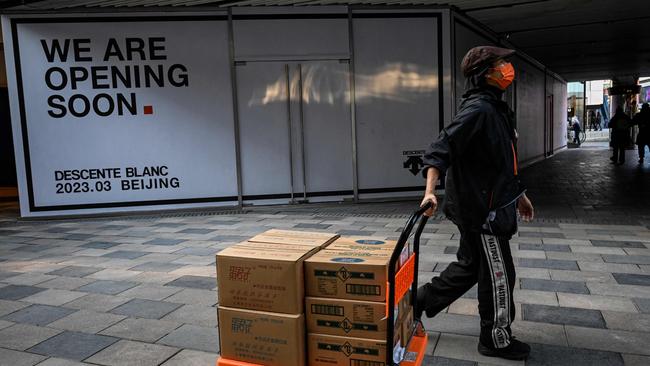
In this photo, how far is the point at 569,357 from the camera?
312cm

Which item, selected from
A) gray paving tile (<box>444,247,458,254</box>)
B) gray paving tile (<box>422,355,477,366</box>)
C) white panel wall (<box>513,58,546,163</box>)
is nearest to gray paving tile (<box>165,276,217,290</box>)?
gray paving tile (<box>422,355,477,366</box>)

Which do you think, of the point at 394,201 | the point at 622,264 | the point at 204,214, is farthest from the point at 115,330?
the point at 394,201

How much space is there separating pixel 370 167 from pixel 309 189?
116cm

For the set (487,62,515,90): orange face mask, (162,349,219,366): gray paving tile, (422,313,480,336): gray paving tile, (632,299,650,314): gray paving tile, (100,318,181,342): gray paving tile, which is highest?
(487,62,515,90): orange face mask

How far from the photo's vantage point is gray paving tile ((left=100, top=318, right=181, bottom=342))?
3.63 meters

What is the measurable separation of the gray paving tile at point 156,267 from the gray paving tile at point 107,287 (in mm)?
452

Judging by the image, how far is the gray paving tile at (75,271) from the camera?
5.28 meters

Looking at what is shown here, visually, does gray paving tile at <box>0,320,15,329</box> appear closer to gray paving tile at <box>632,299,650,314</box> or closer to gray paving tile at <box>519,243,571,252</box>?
gray paving tile at <box>632,299,650,314</box>

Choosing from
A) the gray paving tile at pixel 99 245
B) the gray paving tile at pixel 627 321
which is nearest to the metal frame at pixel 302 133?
the gray paving tile at pixel 99 245

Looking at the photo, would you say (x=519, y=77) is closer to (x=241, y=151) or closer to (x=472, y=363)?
(x=241, y=151)

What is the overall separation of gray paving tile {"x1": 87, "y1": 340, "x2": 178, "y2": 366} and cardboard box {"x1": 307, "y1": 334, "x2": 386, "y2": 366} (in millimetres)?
1386

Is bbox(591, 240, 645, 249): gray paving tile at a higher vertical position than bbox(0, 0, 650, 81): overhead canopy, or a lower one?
lower

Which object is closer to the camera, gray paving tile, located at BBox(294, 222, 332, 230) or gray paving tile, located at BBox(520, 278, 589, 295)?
gray paving tile, located at BBox(520, 278, 589, 295)

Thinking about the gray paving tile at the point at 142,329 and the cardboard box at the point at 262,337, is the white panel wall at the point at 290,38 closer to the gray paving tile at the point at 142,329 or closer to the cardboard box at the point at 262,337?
the gray paving tile at the point at 142,329
